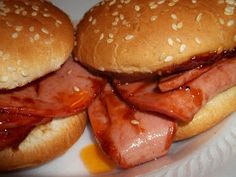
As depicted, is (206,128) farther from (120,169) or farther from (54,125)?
(54,125)

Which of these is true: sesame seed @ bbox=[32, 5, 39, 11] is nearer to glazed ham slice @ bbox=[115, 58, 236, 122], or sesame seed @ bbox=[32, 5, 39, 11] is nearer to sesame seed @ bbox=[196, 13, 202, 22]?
glazed ham slice @ bbox=[115, 58, 236, 122]

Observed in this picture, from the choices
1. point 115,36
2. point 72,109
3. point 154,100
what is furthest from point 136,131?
point 115,36

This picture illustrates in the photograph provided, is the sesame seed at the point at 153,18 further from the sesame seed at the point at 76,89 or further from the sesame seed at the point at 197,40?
the sesame seed at the point at 76,89

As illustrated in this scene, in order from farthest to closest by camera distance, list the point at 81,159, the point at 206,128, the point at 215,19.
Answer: the point at 81,159 → the point at 206,128 → the point at 215,19

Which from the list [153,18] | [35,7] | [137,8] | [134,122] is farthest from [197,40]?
[35,7]

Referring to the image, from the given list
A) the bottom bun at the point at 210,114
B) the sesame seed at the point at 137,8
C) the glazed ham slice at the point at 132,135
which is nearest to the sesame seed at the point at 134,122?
the glazed ham slice at the point at 132,135

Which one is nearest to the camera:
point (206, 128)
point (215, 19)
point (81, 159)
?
A: point (215, 19)

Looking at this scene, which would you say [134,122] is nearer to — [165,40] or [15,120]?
[165,40]
